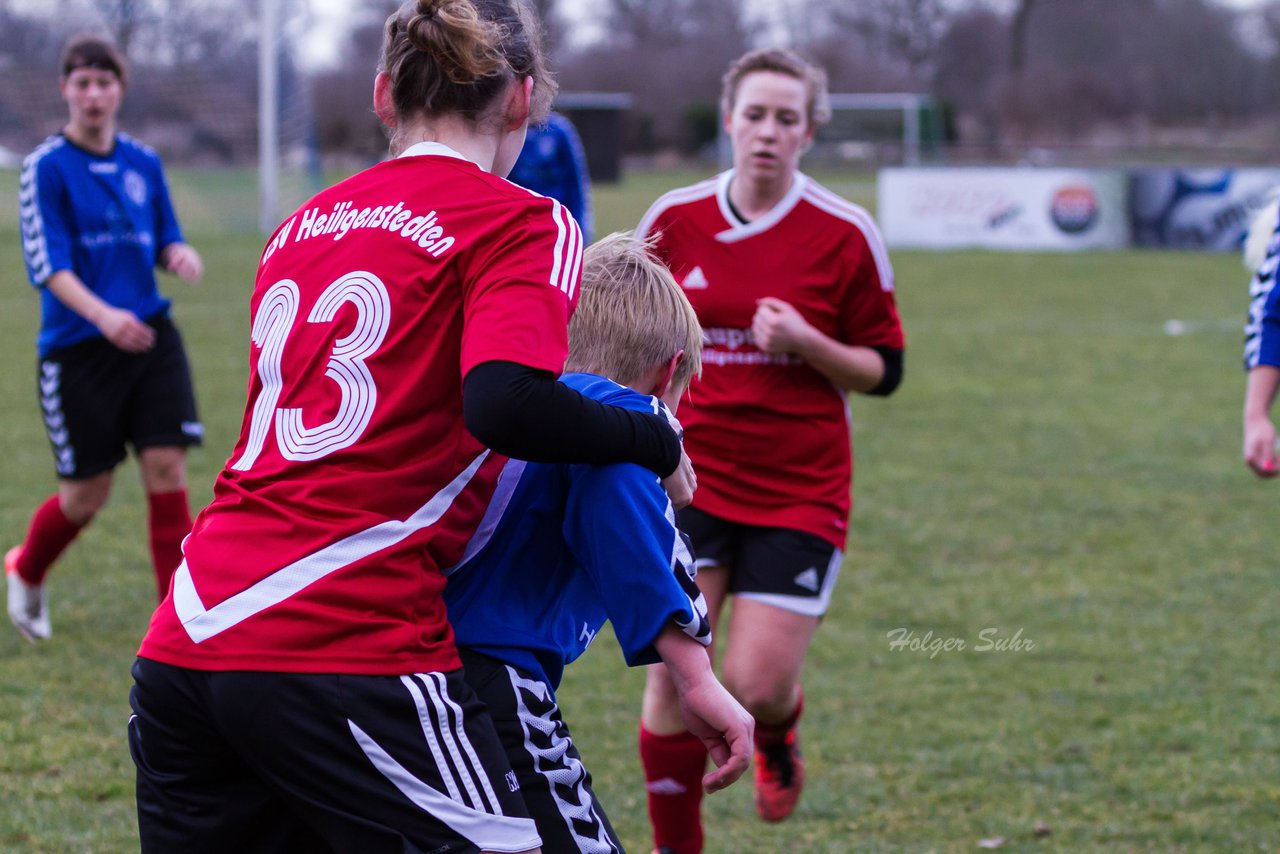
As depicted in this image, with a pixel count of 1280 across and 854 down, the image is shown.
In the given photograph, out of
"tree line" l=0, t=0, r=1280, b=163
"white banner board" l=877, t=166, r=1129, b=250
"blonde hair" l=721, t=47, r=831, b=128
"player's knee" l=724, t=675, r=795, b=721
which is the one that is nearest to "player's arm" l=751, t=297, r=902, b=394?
"blonde hair" l=721, t=47, r=831, b=128

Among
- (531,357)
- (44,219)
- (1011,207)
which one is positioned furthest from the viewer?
(1011,207)

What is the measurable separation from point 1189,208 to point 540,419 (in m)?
21.5

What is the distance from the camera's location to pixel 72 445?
17.2 feet

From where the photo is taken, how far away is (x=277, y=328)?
1.93m

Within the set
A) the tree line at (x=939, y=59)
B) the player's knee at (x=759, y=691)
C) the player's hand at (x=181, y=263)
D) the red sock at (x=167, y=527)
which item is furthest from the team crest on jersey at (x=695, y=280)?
the tree line at (x=939, y=59)

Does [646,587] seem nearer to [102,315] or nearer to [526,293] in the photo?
[526,293]

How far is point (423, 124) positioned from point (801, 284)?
6.54 ft

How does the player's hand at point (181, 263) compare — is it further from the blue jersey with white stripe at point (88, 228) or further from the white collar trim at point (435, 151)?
the white collar trim at point (435, 151)

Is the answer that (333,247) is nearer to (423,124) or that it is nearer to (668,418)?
(423,124)

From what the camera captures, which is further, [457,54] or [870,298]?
[870,298]

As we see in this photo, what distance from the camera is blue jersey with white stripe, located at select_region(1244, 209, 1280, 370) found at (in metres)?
3.92

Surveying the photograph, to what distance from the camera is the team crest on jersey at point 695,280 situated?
3.92 m

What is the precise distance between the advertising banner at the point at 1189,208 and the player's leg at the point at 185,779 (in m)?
20.8

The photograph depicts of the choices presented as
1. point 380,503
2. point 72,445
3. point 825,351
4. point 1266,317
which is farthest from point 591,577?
point 72,445
